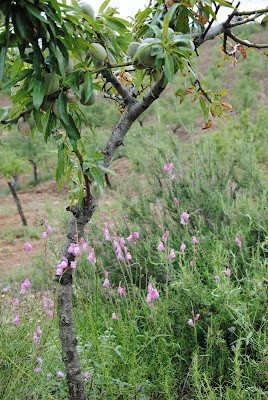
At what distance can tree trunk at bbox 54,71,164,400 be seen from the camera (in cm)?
96

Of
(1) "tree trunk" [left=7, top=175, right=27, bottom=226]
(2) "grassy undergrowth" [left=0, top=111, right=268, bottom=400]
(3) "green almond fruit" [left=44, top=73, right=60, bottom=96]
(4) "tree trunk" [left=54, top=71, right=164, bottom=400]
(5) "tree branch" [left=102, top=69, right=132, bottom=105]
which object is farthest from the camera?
(1) "tree trunk" [left=7, top=175, right=27, bottom=226]

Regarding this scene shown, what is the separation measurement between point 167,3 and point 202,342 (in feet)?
4.64

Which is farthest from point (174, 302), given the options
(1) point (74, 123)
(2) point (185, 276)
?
(1) point (74, 123)

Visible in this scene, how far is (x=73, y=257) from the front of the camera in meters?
1.02

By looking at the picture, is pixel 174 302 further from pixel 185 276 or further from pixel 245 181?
pixel 245 181

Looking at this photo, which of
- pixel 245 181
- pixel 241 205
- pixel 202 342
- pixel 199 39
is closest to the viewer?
pixel 199 39

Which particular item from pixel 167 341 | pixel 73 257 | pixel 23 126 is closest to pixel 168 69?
pixel 23 126

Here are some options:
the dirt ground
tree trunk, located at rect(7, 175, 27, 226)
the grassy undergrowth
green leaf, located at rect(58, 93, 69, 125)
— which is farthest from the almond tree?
tree trunk, located at rect(7, 175, 27, 226)

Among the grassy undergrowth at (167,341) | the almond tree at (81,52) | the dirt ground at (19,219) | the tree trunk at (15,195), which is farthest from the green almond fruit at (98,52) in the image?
the tree trunk at (15,195)

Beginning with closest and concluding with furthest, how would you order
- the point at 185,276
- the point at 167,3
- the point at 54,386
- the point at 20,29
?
1. the point at 20,29
2. the point at 167,3
3. the point at 54,386
4. the point at 185,276

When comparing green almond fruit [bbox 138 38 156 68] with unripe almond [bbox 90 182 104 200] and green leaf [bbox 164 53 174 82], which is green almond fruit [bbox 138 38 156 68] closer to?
green leaf [bbox 164 53 174 82]

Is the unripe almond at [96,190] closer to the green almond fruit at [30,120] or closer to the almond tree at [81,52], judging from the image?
the almond tree at [81,52]

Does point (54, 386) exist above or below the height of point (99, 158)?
below

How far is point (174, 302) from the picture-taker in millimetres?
1545
